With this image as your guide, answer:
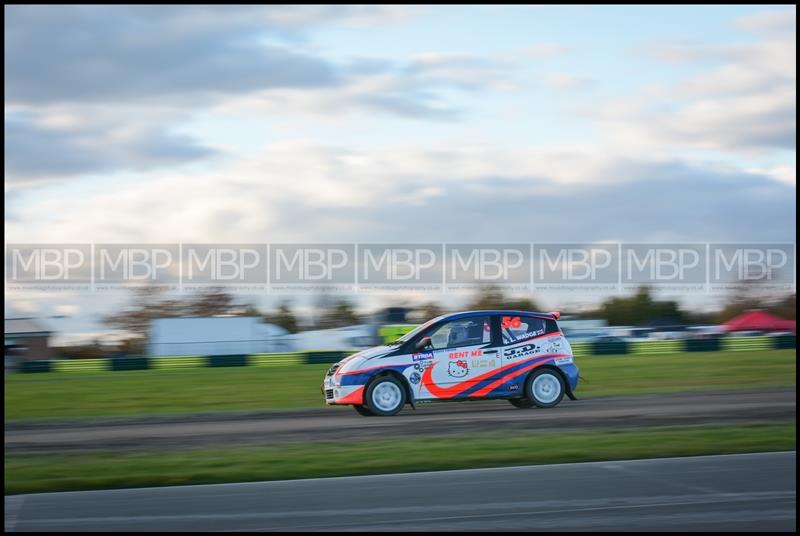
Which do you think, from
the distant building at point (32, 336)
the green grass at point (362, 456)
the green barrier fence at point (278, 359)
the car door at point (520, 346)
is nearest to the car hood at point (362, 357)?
the car door at point (520, 346)

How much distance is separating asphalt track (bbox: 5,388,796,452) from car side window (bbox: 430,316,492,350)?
114 centimetres

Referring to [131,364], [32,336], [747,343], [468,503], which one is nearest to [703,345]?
[747,343]

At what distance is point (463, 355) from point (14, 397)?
39.6 feet

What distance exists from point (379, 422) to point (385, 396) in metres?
0.82

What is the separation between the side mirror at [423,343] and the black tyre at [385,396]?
62cm

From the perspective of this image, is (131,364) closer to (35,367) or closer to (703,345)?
(35,367)

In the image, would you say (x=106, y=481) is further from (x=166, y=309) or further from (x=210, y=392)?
(x=166, y=309)

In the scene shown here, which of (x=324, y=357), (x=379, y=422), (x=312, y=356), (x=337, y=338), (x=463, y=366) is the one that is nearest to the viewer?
(x=379, y=422)

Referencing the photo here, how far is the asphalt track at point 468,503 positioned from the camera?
7.38 meters

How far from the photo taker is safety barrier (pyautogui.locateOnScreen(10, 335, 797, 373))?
3534 cm

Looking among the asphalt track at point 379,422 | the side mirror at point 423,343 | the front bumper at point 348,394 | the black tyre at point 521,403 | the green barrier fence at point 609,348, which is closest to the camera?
the asphalt track at point 379,422

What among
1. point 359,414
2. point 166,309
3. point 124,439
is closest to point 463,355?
point 359,414

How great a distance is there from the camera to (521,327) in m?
15.9

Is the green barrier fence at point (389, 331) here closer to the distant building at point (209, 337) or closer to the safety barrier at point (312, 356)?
the safety barrier at point (312, 356)
